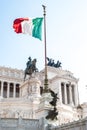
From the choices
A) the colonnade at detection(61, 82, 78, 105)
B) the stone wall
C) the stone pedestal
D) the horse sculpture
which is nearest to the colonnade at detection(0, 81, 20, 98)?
the colonnade at detection(61, 82, 78, 105)

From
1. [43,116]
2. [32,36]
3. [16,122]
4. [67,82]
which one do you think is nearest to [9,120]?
[16,122]

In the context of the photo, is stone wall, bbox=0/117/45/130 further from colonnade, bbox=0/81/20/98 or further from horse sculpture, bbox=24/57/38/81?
colonnade, bbox=0/81/20/98

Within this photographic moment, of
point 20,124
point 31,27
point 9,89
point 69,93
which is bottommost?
point 20,124

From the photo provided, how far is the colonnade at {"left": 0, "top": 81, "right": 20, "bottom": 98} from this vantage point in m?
75.8

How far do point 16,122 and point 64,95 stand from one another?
5849 centimetres

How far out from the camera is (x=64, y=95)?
78750 mm

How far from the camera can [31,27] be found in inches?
1062

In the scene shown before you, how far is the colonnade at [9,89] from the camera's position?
249 ft

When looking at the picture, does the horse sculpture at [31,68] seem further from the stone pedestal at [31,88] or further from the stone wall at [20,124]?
the stone wall at [20,124]

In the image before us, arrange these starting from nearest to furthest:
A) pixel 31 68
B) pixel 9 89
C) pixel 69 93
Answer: pixel 31 68 < pixel 9 89 < pixel 69 93

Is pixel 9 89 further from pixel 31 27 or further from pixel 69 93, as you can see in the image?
pixel 31 27

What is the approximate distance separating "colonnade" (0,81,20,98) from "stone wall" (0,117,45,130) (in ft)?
178

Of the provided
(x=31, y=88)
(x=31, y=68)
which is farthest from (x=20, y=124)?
(x=31, y=68)

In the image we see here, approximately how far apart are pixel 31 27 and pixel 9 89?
5262 cm
